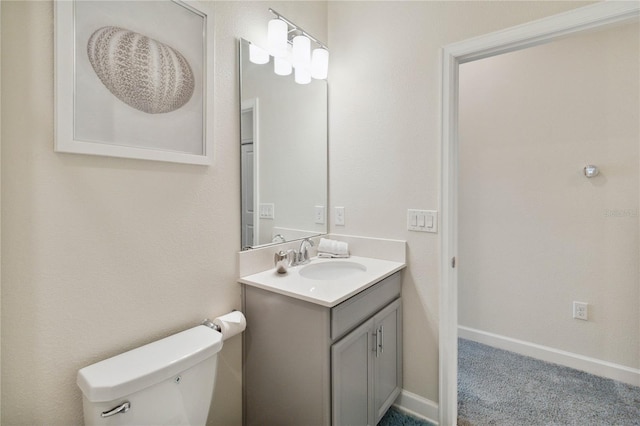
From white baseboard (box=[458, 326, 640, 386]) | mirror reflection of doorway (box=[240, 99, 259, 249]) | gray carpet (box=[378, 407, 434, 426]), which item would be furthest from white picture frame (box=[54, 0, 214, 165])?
white baseboard (box=[458, 326, 640, 386])

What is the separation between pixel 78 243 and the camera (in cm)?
100

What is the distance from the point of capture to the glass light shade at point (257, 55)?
155cm

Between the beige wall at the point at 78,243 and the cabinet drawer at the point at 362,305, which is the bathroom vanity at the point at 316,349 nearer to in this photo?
the cabinet drawer at the point at 362,305

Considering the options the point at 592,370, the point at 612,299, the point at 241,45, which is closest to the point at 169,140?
the point at 241,45

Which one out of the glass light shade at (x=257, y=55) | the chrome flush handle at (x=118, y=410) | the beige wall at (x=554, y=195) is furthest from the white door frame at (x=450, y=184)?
the chrome flush handle at (x=118, y=410)

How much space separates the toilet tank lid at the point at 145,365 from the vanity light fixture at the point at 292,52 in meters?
1.31

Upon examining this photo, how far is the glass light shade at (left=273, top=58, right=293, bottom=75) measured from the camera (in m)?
1.71

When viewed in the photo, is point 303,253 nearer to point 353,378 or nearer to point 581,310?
point 353,378

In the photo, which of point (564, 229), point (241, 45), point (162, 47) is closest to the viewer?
point (162, 47)

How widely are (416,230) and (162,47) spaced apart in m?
1.47

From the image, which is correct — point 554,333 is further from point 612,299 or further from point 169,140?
point 169,140

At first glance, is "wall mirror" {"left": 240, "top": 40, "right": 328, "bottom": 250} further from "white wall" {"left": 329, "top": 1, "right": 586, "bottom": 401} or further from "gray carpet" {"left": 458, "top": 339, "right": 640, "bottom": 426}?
"gray carpet" {"left": 458, "top": 339, "right": 640, "bottom": 426}

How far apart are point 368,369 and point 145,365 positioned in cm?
96

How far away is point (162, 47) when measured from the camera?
1.18 meters
